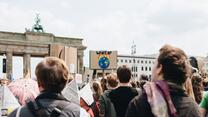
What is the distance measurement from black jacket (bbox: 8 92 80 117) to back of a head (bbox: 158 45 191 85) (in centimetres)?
78

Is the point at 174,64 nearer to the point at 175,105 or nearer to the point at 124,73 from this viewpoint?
the point at 175,105

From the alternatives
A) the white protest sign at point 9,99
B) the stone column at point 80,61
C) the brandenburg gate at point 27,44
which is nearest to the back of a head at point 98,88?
the white protest sign at point 9,99

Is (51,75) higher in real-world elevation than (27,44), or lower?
lower

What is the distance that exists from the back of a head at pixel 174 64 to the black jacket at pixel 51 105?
0.78m

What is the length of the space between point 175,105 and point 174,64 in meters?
0.31

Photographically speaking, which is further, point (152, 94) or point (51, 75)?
point (51, 75)

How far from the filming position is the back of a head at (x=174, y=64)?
3.33 m

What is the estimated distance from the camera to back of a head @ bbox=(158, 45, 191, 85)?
131 inches

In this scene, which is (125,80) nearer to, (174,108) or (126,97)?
(126,97)

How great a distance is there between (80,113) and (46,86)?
372 millimetres

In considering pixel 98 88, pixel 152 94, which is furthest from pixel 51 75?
pixel 98 88

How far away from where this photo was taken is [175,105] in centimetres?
331

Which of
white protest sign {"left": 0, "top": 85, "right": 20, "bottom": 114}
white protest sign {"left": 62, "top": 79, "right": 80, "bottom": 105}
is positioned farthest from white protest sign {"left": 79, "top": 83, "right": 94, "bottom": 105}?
white protest sign {"left": 0, "top": 85, "right": 20, "bottom": 114}

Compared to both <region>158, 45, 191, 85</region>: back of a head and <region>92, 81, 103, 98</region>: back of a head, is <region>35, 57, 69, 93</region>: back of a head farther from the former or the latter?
<region>92, 81, 103, 98</region>: back of a head
